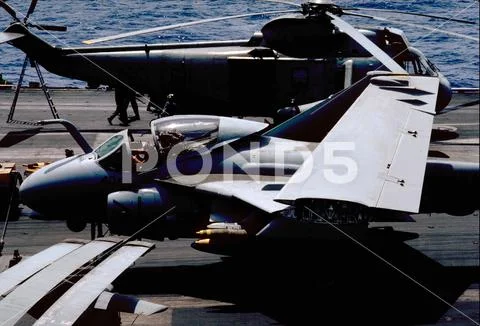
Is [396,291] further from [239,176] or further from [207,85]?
[207,85]

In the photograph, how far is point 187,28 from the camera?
53.3 meters

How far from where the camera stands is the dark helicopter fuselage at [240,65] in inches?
913

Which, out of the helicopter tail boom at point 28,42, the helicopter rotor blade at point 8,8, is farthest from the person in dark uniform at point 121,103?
the helicopter rotor blade at point 8,8

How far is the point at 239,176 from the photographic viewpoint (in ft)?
46.9

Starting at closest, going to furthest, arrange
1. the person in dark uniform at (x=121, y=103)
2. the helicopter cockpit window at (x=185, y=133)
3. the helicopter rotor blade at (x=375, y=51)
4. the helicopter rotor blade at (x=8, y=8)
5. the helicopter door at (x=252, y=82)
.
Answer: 1. the helicopter cockpit window at (x=185, y=133)
2. the helicopter rotor blade at (x=375, y=51)
3. the helicopter door at (x=252, y=82)
4. the helicopter rotor blade at (x=8, y=8)
5. the person in dark uniform at (x=121, y=103)

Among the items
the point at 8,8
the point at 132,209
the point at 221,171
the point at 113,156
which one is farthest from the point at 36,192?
the point at 8,8

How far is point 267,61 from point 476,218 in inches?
Result: 365

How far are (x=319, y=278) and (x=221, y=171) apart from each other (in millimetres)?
3168

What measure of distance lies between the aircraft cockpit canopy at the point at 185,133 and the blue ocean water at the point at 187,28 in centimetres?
2877

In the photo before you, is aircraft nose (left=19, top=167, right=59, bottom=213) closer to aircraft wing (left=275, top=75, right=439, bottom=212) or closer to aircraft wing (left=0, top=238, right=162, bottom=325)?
aircraft wing (left=0, top=238, right=162, bottom=325)

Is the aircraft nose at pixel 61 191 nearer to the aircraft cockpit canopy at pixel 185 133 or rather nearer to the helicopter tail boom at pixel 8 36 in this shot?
the aircraft cockpit canopy at pixel 185 133

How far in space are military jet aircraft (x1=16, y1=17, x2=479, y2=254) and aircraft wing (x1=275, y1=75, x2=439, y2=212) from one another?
0.05m

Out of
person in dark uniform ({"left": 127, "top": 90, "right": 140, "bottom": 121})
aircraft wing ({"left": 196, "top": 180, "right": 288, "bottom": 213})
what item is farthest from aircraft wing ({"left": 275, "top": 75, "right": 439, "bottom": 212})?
person in dark uniform ({"left": 127, "top": 90, "right": 140, "bottom": 121})

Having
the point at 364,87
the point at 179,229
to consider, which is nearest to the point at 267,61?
the point at 364,87
